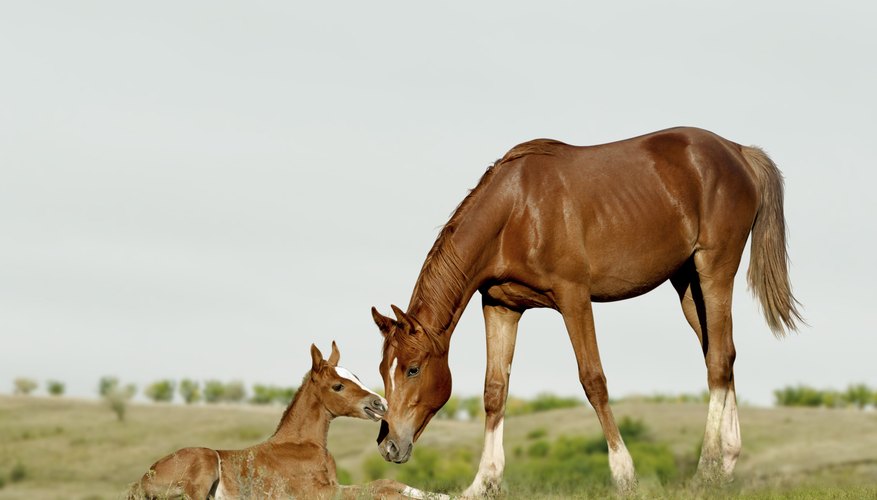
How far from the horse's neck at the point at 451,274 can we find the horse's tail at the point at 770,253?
404 centimetres

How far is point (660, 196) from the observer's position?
438 inches

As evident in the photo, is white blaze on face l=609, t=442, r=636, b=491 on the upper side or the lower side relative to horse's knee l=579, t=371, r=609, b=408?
lower

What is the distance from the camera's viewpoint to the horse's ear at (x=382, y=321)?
30.7 feet

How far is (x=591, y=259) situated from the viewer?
10398 mm

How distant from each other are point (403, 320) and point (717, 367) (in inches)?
163

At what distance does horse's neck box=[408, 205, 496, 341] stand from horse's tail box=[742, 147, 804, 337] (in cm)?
404

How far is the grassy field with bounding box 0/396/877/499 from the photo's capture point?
23.2 m

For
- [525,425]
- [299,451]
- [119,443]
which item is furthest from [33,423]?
[299,451]

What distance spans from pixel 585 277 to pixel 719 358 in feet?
A: 7.75

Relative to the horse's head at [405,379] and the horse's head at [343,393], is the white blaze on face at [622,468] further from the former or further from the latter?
the horse's head at [343,393]

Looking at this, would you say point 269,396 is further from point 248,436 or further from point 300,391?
point 300,391

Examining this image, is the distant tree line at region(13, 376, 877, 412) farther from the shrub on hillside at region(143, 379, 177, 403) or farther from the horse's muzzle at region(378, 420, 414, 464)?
the horse's muzzle at region(378, 420, 414, 464)

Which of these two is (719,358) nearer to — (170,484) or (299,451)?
(299,451)

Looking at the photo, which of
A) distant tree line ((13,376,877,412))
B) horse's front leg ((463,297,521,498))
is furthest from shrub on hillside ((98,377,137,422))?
horse's front leg ((463,297,521,498))
